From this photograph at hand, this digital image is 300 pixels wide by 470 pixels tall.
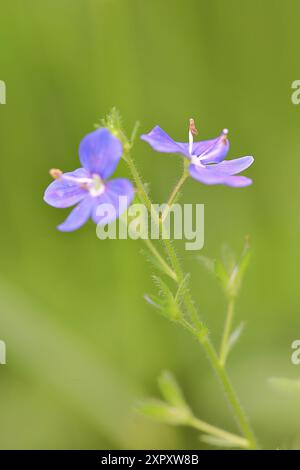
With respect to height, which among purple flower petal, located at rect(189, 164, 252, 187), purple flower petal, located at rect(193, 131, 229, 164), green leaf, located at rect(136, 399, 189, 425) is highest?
purple flower petal, located at rect(193, 131, 229, 164)

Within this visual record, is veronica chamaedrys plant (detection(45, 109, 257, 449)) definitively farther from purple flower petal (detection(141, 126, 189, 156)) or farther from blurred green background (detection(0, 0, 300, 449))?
blurred green background (detection(0, 0, 300, 449))

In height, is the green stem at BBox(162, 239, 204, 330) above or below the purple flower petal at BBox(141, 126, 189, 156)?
below

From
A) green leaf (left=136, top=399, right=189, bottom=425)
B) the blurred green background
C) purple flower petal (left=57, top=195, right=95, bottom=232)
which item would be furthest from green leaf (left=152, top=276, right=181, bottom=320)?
the blurred green background

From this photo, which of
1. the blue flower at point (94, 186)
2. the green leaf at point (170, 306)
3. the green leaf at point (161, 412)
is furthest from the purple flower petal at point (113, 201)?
the green leaf at point (161, 412)

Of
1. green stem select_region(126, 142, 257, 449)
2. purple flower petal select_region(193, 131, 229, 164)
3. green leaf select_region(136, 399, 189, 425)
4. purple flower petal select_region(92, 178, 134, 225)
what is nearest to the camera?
purple flower petal select_region(92, 178, 134, 225)

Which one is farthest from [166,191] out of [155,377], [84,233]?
[155,377]

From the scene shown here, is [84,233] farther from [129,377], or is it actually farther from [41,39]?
[41,39]

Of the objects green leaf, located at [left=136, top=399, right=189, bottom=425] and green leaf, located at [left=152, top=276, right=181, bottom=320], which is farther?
green leaf, located at [left=136, top=399, right=189, bottom=425]

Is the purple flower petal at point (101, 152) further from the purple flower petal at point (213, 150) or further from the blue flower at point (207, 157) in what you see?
the purple flower petal at point (213, 150)

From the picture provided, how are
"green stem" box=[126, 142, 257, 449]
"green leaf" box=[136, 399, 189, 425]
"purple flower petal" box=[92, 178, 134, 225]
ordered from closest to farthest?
"purple flower petal" box=[92, 178, 134, 225], "green stem" box=[126, 142, 257, 449], "green leaf" box=[136, 399, 189, 425]
